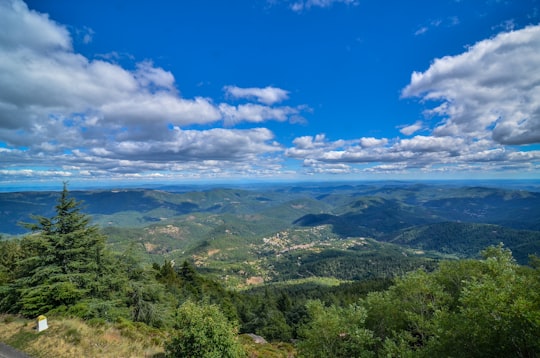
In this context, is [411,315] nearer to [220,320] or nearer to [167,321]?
[220,320]

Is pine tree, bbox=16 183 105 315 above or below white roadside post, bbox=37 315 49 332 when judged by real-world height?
above

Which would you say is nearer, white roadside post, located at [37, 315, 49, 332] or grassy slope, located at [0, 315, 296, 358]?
grassy slope, located at [0, 315, 296, 358]

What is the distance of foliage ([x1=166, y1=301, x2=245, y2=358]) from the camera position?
18041 millimetres

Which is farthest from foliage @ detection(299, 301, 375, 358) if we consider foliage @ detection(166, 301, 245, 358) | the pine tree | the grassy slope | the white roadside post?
the pine tree

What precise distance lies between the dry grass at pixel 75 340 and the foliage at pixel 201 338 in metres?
5.61

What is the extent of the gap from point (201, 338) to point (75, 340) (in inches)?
494

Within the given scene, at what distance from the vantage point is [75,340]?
21.5 metres

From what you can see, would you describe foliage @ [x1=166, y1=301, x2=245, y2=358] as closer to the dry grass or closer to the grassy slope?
the grassy slope

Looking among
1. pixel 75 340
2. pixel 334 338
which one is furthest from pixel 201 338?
pixel 334 338

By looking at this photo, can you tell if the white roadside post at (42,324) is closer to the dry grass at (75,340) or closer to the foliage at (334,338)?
the dry grass at (75,340)

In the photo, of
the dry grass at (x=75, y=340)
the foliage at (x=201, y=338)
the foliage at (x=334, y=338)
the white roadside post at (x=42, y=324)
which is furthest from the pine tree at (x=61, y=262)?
the foliage at (x=334, y=338)

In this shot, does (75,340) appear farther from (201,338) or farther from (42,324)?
(201,338)

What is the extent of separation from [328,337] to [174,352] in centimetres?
1673

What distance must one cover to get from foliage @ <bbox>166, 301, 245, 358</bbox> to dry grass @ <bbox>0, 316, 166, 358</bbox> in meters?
5.61
